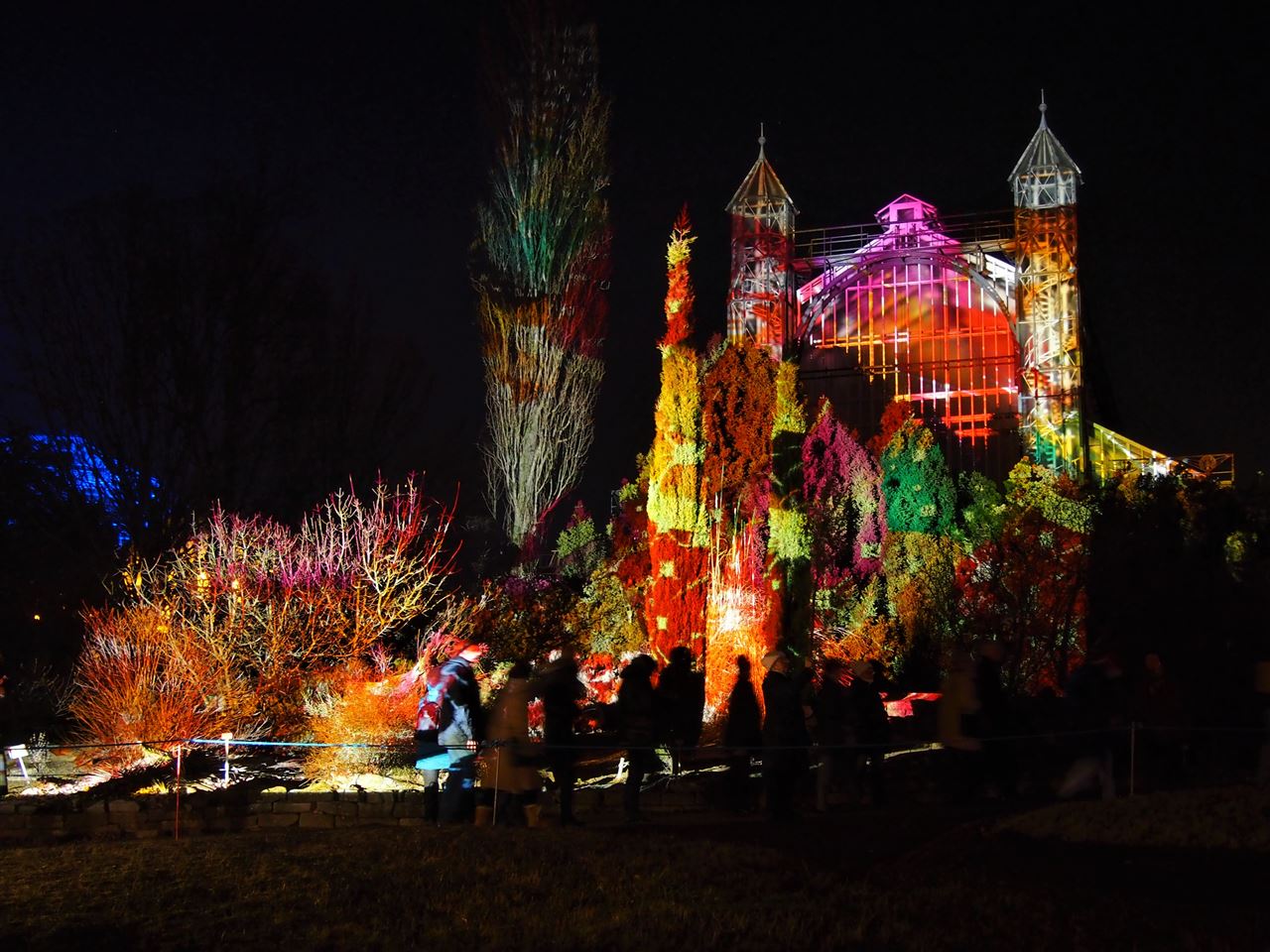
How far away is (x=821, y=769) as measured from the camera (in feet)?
38.9

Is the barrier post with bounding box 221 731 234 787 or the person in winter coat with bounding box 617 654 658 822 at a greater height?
the person in winter coat with bounding box 617 654 658 822

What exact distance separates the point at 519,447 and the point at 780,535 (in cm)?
734

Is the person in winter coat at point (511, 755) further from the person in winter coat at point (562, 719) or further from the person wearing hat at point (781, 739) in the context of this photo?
the person wearing hat at point (781, 739)

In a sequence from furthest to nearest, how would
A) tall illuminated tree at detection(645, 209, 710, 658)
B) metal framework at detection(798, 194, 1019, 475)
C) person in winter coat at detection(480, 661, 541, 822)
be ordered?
metal framework at detection(798, 194, 1019, 475)
tall illuminated tree at detection(645, 209, 710, 658)
person in winter coat at detection(480, 661, 541, 822)

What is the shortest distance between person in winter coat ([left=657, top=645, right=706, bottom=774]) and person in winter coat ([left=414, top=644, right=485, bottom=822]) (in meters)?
2.11

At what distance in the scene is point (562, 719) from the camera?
1080 centimetres

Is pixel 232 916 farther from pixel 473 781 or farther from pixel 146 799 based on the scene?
pixel 146 799

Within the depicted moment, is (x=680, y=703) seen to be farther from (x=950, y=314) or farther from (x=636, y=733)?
(x=950, y=314)

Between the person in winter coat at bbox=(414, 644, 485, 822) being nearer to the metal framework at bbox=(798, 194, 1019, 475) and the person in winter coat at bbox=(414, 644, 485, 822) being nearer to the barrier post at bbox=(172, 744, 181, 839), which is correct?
the barrier post at bbox=(172, 744, 181, 839)

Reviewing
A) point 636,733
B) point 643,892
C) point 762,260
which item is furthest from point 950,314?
point 643,892

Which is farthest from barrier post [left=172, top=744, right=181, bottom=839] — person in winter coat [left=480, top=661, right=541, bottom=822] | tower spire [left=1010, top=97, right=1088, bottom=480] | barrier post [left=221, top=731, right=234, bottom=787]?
tower spire [left=1010, top=97, right=1088, bottom=480]

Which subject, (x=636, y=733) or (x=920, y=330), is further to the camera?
(x=920, y=330)

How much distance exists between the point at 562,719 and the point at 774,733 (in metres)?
1.83

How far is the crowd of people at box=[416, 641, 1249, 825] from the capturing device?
413 inches
